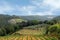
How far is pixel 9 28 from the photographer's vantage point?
15225 centimetres

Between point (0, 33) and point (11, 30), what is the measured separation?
31688 millimetres

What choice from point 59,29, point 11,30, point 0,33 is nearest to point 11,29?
point 11,30

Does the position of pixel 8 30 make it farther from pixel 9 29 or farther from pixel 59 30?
pixel 59 30

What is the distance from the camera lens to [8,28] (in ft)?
499

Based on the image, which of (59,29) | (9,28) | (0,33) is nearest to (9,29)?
(9,28)

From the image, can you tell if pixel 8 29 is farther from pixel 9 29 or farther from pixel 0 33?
pixel 0 33

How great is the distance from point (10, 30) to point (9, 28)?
7.64ft

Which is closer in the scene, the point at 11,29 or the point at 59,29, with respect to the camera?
the point at 59,29

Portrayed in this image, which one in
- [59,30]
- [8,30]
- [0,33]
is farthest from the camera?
[8,30]

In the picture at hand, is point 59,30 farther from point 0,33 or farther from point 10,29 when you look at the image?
point 10,29

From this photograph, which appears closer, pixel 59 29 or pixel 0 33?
pixel 59 29

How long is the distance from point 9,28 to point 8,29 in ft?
5.15

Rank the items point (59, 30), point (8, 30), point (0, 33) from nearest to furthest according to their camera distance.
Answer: point (59, 30) → point (0, 33) → point (8, 30)

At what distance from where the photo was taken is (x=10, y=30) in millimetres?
153500
